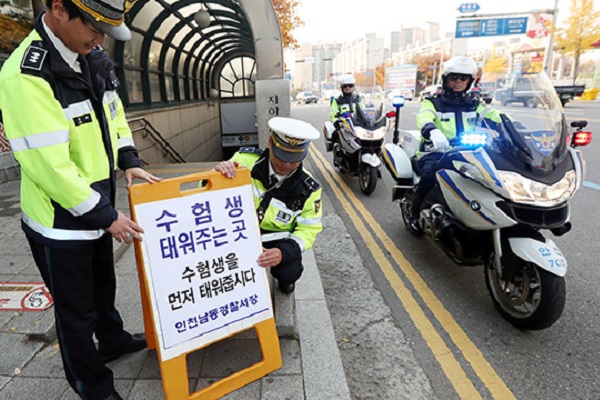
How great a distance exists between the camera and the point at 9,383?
2.16 metres

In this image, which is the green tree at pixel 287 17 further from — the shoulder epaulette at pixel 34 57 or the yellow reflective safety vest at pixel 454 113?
the shoulder epaulette at pixel 34 57

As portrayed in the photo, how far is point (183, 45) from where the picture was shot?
11.1 m

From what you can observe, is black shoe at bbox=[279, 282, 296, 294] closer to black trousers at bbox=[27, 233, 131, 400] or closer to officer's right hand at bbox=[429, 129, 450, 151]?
black trousers at bbox=[27, 233, 131, 400]

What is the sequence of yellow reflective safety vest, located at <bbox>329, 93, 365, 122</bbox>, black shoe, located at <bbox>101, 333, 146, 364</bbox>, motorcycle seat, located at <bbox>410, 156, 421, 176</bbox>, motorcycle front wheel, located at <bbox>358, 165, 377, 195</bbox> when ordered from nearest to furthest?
black shoe, located at <bbox>101, 333, 146, 364</bbox> < motorcycle seat, located at <bbox>410, 156, 421, 176</bbox> < motorcycle front wheel, located at <bbox>358, 165, 377, 195</bbox> < yellow reflective safety vest, located at <bbox>329, 93, 365, 122</bbox>

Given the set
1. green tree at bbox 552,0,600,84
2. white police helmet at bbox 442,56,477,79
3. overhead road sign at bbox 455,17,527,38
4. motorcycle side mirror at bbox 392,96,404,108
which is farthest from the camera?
green tree at bbox 552,0,600,84

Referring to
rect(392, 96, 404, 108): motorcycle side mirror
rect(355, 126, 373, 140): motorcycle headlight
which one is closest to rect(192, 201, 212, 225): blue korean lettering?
rect(392, 96, 404, 108): motorcycle side mirror

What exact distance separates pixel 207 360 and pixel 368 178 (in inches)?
172

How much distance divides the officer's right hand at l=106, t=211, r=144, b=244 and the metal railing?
235 inches

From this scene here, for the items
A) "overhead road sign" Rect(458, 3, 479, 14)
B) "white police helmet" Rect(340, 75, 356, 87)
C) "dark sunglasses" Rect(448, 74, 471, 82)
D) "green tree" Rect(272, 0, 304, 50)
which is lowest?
"dark sunglasses" Rect(448, 74, 471, 82)

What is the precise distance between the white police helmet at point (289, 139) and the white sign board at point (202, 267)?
30 cm

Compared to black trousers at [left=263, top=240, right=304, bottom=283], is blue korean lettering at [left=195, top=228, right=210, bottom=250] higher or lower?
higher

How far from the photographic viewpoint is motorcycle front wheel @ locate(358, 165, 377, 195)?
6098mm

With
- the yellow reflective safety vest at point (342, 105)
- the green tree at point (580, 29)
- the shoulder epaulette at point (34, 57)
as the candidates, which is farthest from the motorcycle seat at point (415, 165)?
the green tree at point (580, 29)

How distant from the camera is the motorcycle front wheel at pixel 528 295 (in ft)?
8.13
